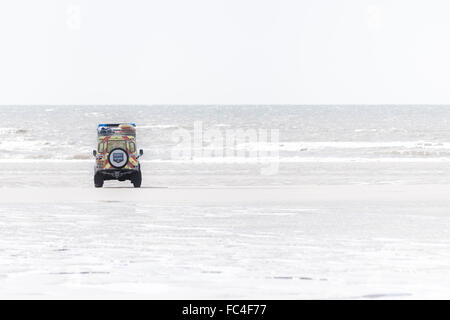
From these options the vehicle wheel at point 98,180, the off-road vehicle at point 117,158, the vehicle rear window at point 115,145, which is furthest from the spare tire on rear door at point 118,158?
the vehicle wheel at point 98,180

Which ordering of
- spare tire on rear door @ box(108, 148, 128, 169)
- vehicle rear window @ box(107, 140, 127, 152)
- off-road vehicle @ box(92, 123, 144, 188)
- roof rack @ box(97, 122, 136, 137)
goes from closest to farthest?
spare tire on rear door @ box(108, 148, 128, 169), off-road vehicle @ box(92, 123, 144, 188), vehicle rear window @ box(107, 140, 127, 152), roof rack @ box(97, 122, 136, 137)

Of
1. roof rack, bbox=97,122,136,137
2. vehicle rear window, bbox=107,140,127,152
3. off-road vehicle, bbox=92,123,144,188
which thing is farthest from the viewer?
roof rack, bbox=97,122,136,137

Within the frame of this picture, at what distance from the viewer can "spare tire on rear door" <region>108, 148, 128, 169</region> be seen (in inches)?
933

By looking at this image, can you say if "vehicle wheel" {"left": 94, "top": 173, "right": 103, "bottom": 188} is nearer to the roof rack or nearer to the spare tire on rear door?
the spare tire on rear door

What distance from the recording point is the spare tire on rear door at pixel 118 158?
77.8 feet

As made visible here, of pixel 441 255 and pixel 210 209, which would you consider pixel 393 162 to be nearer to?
pixel 210 209

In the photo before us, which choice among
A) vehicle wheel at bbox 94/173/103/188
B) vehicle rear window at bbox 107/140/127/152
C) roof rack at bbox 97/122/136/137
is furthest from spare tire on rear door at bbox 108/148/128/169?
roof rack at bbox 97/122/136/137

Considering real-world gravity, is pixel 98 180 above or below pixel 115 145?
below

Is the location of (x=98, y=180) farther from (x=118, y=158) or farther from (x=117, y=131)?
(x=117, y=131)

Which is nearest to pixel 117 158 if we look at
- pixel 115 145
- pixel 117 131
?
pixel 115 145

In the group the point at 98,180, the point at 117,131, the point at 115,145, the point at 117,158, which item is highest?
the point at 117,131

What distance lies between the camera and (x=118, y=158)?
23828 millimetres
